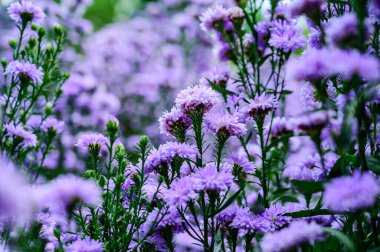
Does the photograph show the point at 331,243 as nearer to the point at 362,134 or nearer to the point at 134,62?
the point at 362,134

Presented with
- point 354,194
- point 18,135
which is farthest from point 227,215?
point 18,135

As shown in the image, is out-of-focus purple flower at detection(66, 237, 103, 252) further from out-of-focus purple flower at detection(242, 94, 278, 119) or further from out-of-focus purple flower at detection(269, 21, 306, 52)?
out-of-focus purple flower at detection(269, 21, 306, 52)

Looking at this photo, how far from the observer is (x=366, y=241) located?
119 centimetres

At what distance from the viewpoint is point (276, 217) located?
131 centimetres

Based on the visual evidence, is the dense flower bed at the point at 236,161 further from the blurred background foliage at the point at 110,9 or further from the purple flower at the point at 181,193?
the blurred background foliage at the point at 110,9

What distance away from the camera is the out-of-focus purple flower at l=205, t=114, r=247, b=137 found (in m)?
1.34

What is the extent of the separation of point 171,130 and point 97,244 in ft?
1.40

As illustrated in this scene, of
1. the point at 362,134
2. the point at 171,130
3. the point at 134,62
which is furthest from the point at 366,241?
the point at 134,62

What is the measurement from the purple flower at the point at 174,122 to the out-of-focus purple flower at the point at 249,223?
31 centimetres

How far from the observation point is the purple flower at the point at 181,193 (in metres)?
1.13

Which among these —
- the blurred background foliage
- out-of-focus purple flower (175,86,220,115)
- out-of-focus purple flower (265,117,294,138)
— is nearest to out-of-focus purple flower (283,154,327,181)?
out-of-focus purple flower (265,117,294,138)

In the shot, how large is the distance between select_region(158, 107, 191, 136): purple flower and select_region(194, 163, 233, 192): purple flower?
8.7 inches

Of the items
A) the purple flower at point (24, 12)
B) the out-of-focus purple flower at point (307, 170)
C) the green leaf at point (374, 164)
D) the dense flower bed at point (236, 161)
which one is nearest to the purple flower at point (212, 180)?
the dense flower bed at point (236, 161)

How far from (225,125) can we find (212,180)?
8.7 inches
